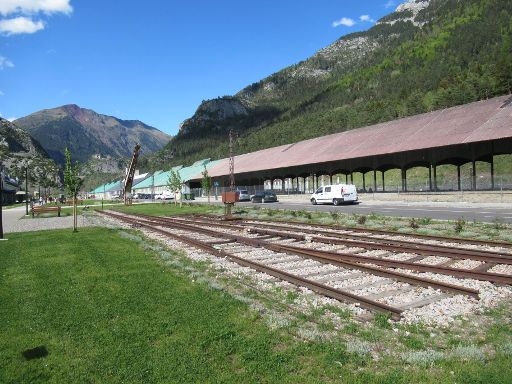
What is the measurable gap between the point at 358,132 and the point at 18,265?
150 feet

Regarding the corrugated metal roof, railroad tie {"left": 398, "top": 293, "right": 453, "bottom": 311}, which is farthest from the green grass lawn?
the corrugated metal roof

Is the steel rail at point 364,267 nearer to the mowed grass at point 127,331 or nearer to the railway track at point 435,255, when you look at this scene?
the railway track at point 435,255

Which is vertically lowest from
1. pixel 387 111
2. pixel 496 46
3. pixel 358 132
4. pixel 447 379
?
pixel 447 379

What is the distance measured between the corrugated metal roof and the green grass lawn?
29.6 metres

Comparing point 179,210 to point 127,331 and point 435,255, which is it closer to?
point 435,255

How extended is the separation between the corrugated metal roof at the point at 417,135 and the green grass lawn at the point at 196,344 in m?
29.6

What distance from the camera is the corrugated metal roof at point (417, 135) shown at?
110 feet

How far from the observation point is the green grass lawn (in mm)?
4504

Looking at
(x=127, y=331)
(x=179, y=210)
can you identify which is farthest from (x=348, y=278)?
(x=179, y=210)

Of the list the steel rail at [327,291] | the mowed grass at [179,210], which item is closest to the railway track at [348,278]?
the steel rail at [327,291]

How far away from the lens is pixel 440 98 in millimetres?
101125

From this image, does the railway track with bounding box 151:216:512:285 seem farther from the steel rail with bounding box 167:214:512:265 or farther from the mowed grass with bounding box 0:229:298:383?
the mowed grass with bounding box 0:229:298:383

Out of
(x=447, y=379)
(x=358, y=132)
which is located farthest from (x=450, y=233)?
(x=358, y=132)

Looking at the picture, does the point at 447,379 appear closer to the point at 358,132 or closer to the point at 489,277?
the point at 489,277
